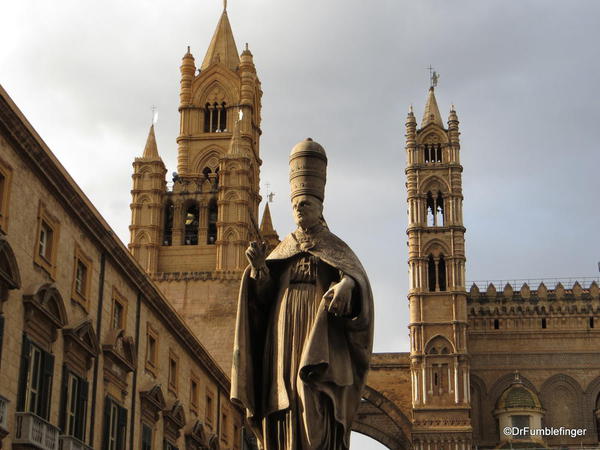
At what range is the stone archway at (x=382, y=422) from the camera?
66875mm

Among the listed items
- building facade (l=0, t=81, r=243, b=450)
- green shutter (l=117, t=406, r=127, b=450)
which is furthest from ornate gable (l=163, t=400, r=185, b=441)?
green shutter (l=117, t=406, r=127, b=450)

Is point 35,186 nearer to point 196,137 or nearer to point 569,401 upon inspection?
point 196,137

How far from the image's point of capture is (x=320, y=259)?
7469 millimetres

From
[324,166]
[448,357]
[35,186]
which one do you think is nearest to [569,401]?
[448,357]

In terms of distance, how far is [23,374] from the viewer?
21000 mm

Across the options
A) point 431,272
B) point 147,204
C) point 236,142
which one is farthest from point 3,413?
point 431,272

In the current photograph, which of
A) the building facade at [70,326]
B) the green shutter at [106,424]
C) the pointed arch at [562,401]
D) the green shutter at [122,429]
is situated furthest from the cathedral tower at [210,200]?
the green shutter at [106,424]

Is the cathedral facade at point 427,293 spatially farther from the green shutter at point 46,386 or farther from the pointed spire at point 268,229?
the green shutter at point 46,386

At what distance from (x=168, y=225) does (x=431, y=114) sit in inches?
800

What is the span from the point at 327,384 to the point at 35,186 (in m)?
16.3

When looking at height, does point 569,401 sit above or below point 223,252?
below

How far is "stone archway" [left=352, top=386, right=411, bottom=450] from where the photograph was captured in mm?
66875

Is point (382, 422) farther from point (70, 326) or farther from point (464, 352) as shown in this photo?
point (70, 326)

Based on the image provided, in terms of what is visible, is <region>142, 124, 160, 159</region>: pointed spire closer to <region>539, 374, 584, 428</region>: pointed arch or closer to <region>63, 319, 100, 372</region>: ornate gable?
<region>539, 374, 584, 428</region>: pointed arch
